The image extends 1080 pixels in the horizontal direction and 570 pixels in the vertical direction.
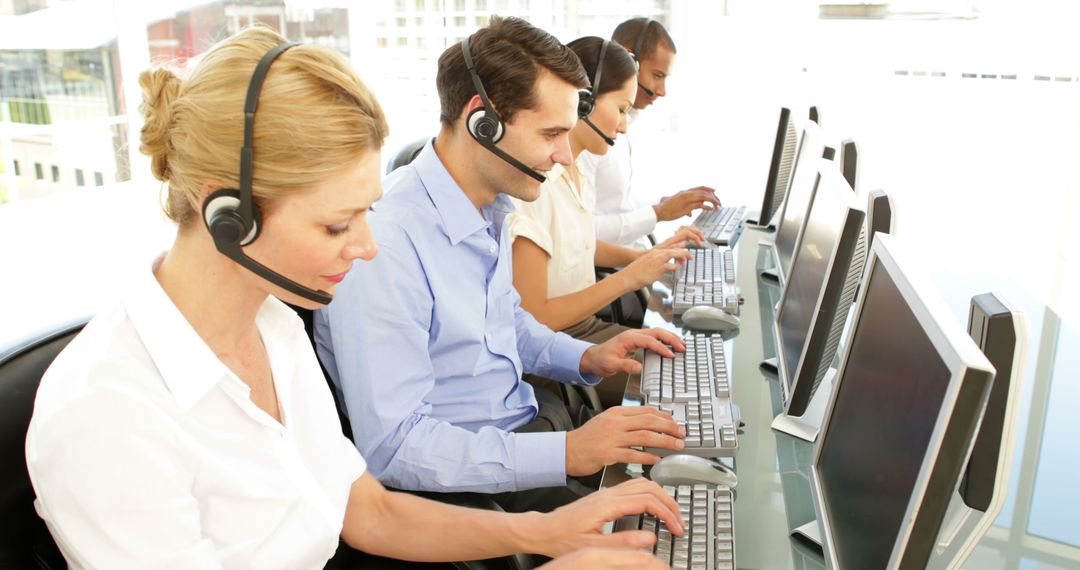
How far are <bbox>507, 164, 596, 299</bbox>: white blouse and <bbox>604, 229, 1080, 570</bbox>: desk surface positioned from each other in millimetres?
538

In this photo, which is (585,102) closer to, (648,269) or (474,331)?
(648,269)

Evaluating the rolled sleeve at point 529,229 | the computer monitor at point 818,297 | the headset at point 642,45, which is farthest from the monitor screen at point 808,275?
the headset at point 642,45

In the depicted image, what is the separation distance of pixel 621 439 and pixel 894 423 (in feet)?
1.53

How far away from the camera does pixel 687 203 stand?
113 inches

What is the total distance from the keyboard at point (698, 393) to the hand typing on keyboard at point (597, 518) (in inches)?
8.1

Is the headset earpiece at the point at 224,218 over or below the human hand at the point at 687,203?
over

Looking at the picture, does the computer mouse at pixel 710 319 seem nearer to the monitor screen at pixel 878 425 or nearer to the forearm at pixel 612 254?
the forearm at pixel 612 254

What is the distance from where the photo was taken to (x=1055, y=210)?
288 centimetres

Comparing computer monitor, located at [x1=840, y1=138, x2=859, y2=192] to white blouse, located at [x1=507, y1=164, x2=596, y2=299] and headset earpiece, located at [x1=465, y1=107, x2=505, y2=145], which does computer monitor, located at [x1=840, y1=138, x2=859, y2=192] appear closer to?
white blouse, located at [x1=507, y1=164, x2=596, y2=299]

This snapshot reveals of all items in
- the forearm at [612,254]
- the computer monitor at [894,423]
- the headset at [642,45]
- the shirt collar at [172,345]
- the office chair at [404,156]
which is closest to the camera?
the computer monitor at [894,423]

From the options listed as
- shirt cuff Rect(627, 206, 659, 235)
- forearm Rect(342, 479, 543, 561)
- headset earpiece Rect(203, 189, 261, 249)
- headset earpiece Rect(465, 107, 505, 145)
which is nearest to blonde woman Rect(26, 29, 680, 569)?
headset earpiece Rect(203, 189, 261, 249)

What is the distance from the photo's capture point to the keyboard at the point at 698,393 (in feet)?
3.98

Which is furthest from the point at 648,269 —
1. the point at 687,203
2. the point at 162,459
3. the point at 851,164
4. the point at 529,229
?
the point at 162,459

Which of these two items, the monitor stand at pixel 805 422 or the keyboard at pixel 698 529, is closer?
the keyboard at pixel 698 529
